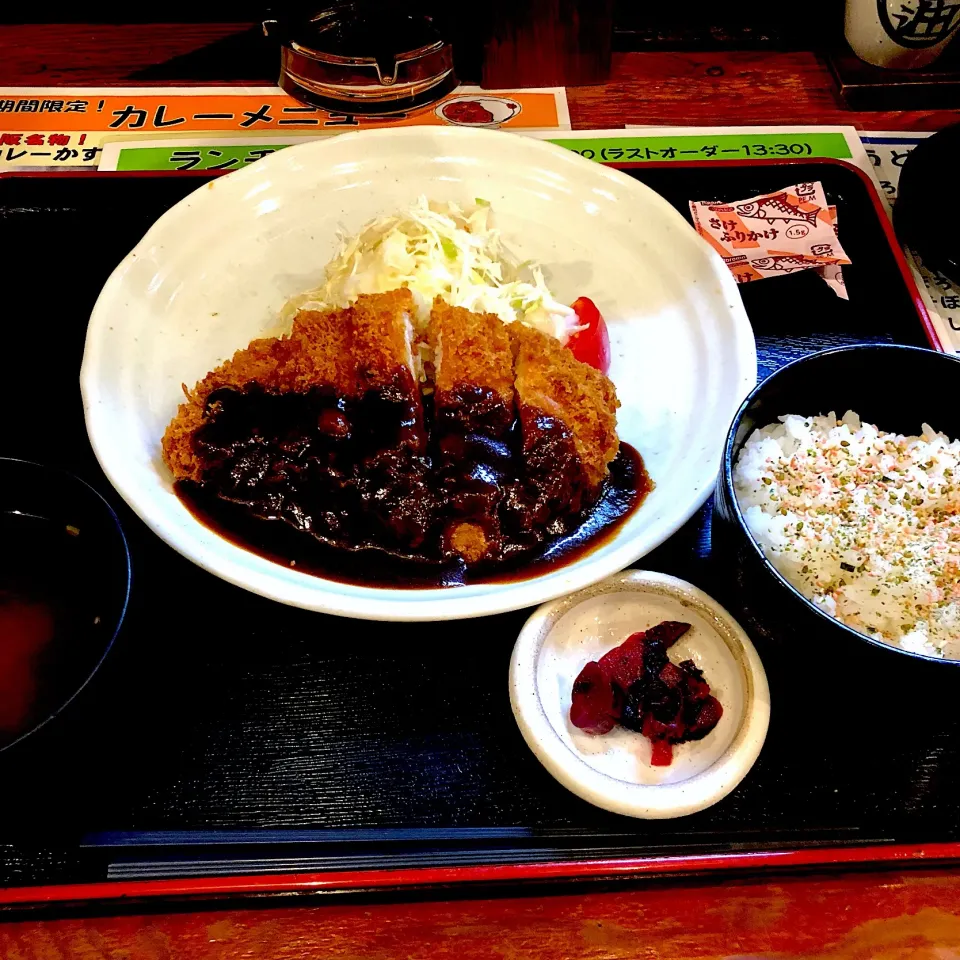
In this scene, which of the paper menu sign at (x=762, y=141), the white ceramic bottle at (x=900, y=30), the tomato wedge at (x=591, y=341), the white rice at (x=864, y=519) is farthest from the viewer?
the white ceramic bottle at (x=900, y=30)

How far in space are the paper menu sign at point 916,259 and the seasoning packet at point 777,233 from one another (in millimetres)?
300

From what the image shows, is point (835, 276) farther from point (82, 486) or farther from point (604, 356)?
point (82, 486)

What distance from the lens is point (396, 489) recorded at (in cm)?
185

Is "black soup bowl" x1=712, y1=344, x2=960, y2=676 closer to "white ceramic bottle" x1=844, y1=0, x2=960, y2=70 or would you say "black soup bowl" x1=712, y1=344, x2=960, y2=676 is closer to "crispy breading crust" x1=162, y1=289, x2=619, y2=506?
"crispy breading crust" x1=162, y1=289, x2=619, y2=506

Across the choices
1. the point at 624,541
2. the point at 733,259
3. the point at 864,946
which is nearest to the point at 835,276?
the point at 733,259

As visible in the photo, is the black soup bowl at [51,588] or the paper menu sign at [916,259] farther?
the paper menu sign at [916,259]

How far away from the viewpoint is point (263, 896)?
1.44 meters

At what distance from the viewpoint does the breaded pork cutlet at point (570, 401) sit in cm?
196

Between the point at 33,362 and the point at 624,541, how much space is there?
1.66 m

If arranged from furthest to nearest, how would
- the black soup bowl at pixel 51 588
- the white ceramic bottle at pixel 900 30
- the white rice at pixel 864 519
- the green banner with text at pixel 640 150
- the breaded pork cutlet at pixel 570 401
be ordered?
1. the white ceramic bottle at pixel 900 30
2. the green banner with text at pixel 640 150
3. the breaded pork cutlet at pixel 570 401
4. the white rice at pixel 864 519
5. the black soup bowl at pixel 51 588

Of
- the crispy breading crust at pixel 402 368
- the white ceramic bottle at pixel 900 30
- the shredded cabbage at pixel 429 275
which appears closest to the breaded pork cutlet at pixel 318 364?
the crispy breading crust at pixel 402 368

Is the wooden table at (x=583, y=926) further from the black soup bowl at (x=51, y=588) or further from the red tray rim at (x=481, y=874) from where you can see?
the black soup bowl at (x=51, y=588)

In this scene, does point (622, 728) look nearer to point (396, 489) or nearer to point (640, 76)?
point (396, 489)

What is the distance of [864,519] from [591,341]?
0.88 metres
